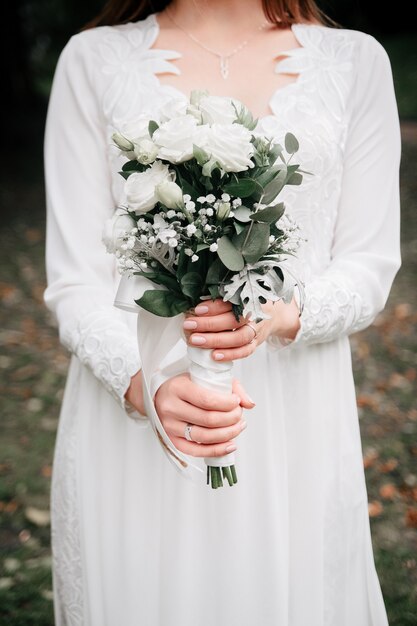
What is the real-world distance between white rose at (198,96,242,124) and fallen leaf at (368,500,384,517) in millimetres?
3485

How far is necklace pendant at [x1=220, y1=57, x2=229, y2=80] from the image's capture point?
2219 mm

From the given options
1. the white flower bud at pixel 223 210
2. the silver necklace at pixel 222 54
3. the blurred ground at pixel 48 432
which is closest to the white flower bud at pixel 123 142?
the white flower bud at pixel 223 210

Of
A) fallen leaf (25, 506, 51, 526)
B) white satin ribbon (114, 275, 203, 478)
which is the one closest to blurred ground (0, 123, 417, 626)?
fallen leaf (25, 506, 51, 526)

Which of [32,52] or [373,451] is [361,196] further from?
[32,52]

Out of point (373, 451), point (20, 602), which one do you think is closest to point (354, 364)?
point (373, 451)

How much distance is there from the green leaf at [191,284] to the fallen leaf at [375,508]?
10.8 ft

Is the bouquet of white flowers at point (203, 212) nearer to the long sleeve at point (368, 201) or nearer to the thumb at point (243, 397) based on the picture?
the thumb at point (243, 397)

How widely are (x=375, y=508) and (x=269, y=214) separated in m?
3.48

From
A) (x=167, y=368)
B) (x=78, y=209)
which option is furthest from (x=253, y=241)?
(x=78, y=209)

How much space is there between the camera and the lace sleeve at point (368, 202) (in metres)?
2.11

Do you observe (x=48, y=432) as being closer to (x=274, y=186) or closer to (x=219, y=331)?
(x=219, y=331)

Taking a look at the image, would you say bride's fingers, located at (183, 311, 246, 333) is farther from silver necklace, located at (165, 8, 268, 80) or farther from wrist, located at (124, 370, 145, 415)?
silver necklace, located at (165, 8, 268, 80)

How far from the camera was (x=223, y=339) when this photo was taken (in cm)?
167

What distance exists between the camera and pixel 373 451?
522cm
